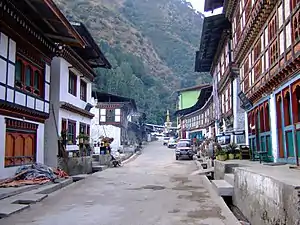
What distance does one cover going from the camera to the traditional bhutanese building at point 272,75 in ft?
43.1

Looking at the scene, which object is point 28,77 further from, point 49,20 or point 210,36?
point 210,36

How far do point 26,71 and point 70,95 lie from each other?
20.2 ft

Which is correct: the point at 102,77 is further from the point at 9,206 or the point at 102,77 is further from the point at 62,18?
the point at 9,206

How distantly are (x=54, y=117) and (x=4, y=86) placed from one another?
6438 millimetres

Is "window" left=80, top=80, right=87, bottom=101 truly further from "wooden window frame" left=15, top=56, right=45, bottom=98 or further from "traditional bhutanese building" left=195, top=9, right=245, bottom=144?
"traditional bhutanese building" left=195, top=9, right=245, bottom=144

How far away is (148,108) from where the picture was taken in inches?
3610

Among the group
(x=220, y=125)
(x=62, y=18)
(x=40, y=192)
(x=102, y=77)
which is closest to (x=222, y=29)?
(x=220, y=125)

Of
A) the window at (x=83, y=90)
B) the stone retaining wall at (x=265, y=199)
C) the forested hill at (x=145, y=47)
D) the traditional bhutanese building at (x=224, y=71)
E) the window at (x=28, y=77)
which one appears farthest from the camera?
the forested hill at (x=145, y=47)

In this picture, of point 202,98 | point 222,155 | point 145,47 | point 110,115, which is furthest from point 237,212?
point 145,47

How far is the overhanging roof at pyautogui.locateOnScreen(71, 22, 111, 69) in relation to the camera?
22.1 m

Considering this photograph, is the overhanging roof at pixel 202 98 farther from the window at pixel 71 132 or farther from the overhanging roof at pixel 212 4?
the window at pixel 71 132

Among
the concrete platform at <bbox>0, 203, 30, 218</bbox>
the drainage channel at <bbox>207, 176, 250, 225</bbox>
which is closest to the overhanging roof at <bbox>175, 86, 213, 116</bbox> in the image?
the drainage channel at <bbox>207, 176, 250, 225</bbox>

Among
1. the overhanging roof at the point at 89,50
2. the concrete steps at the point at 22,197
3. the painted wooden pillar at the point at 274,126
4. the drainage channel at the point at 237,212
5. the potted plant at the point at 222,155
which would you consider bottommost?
the drainage channel at the point at 237,212

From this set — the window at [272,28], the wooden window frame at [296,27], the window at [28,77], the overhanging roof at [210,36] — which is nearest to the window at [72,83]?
the window at [28,77]
